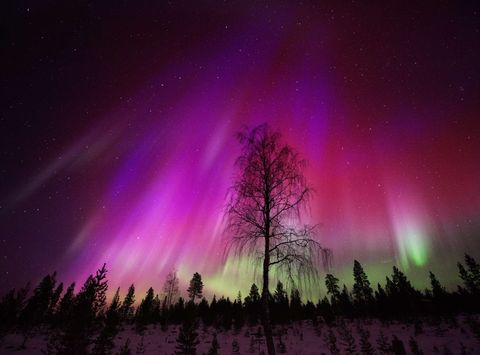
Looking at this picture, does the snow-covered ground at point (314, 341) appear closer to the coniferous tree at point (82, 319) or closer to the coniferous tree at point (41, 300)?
the coniferous tree at point (82, 319)


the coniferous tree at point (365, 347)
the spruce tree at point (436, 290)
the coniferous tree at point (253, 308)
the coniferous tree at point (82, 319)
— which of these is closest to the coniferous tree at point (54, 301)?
the coniferous tree at point (253, 308)

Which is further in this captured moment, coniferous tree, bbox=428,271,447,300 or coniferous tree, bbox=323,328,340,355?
coniferous tree, bbox=428,271,447,300

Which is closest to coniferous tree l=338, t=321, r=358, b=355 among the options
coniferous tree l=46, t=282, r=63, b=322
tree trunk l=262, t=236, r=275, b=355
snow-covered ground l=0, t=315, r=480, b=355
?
snow-covered ground l=0, t=315, r=480, b=355

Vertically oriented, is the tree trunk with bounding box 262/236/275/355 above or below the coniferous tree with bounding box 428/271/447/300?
below

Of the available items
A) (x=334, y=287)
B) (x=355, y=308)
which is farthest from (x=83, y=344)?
(x=334, y=287)

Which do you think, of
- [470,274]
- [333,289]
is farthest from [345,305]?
[470,274]

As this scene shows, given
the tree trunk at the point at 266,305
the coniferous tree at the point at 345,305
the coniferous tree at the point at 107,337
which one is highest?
→ the coniferous tree at the point at 345,305

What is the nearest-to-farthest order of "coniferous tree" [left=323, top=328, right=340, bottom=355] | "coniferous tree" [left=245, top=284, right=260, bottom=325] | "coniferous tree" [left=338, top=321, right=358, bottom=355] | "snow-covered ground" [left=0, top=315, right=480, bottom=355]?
"coniferous tree" [left=338, top=321, right=358, bottom=355] → "coniferous tree" [left=323, top=328, right=340, bottom=355] → "snow-covered ground" [left=0, top=315, right=480, bottom=355] → "coniferous tree" [left=245, top=284, right=260, bottom=325]

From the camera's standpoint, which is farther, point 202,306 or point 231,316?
point 202,306

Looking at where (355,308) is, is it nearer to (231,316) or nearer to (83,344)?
(231,316)

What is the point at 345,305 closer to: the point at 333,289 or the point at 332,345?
the point at 333,289

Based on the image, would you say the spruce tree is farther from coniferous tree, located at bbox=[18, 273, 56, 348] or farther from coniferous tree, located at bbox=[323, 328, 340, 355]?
coniferous tree, located at bbox=[18, 273, 56, 348]

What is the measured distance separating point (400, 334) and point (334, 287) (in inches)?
1456

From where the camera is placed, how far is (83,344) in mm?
13156
